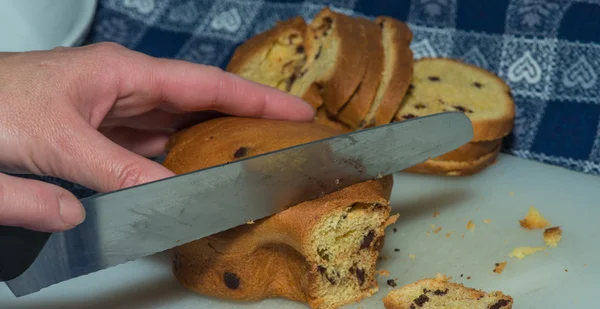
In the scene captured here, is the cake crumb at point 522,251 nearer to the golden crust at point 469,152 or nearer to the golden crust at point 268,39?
the golden crust at point 469,152

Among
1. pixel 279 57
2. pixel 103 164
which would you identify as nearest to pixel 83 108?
pixel 103 164

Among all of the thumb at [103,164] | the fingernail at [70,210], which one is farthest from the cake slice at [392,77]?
the fingernail at [70,210]

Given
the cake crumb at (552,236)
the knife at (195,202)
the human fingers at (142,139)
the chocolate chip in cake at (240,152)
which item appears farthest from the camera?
the human fingers at (142,139)

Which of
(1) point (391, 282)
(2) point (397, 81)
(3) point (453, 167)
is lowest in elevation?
(1) point (391, 282)

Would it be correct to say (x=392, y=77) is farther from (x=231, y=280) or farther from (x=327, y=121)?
(x=231, y=280)

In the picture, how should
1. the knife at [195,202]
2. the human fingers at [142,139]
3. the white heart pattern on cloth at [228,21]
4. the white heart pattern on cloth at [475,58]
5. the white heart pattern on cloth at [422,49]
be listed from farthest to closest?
the white heart pattern on cloth at [228,21], the white heart pattern on cloth at [422,49], the white heart pattern on cloth at [475,58], the human fingers at [142,139], the knife at [195,202]

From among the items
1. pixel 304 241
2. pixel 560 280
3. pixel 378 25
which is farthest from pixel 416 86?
pixel 304 241
